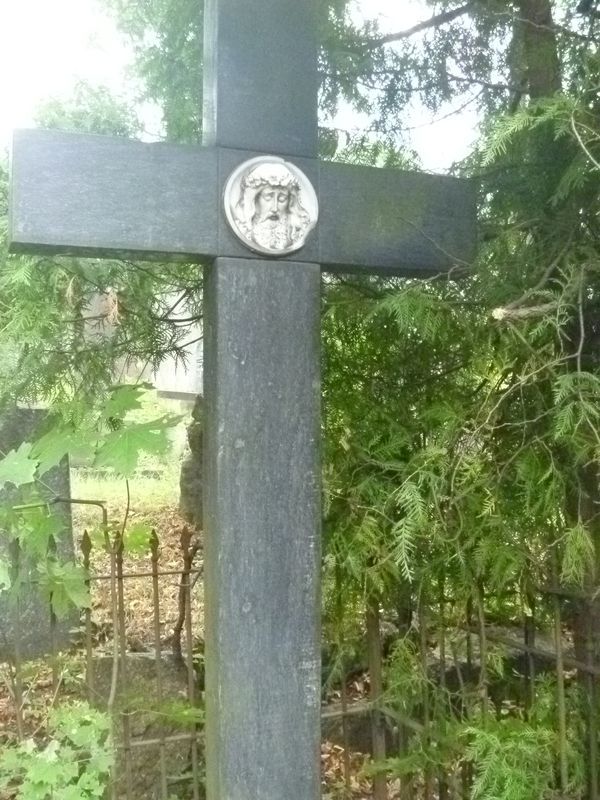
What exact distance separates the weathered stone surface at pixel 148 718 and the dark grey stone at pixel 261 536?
51 cm

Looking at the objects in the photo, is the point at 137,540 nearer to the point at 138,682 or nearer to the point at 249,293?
the point at 138,682

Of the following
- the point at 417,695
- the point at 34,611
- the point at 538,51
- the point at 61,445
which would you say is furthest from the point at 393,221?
the point at 34,611

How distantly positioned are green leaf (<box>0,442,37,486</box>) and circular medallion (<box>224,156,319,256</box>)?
0.82 m

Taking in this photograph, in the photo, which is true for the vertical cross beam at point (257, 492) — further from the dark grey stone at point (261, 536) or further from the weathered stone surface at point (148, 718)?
the weathered stone surface at point (148, 718)

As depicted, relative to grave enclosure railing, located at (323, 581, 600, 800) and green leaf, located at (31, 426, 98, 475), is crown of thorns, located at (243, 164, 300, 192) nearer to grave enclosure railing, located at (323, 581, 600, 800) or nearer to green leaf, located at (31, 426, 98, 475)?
green leaf, located at (31, 426, 98, 475)

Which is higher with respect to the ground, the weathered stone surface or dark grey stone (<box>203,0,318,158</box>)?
dark grey stone (<box>203,0,318,158</box>)

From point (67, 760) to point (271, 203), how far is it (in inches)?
61.6

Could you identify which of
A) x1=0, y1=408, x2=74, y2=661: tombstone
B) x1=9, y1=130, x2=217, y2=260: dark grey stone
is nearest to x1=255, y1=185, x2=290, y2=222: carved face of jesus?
x1=9, y1=130, x2=217, y2=260: dark grey stone

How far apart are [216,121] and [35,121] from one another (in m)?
0.86

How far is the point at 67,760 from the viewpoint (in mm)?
2072

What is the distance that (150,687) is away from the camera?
3018mm

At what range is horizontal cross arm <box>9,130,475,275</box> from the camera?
73.6 inches

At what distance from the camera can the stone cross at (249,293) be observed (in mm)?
1908

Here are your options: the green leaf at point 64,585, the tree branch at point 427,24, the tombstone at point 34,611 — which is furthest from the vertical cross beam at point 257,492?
the tombstone at point 34,611
